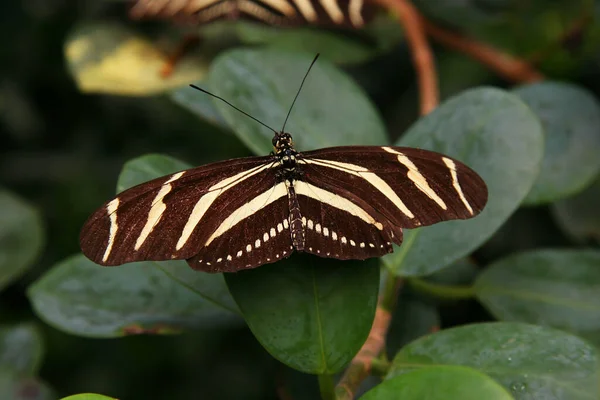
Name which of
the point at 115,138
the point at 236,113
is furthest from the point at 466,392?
the point at 115,138

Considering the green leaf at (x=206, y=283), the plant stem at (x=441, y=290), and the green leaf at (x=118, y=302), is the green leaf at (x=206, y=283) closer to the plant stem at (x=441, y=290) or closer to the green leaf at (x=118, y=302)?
the green leaf at (x=118, y=302)

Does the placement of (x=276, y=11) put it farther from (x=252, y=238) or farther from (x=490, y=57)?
(x=252, y=238)

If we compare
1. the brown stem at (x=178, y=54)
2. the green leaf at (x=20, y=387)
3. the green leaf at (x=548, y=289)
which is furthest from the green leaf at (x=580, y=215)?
the green leaf at (x=20, y=387)

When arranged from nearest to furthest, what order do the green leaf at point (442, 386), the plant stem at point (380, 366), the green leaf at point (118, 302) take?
the green leaf at point (442, 386), the plant stem at point (380, 366), the green leaf at point (118, 302)

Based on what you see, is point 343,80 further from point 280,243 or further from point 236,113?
point 280,243

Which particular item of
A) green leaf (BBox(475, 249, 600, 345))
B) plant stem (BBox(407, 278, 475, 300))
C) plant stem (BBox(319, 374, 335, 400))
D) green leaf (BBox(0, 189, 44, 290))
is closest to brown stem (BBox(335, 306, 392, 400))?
plant stem (BBox(319, 374, 335, 400))

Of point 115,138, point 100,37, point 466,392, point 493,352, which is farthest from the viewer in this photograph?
point 115,138

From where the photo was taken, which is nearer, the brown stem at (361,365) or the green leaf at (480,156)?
the brown stem at (361,365)
